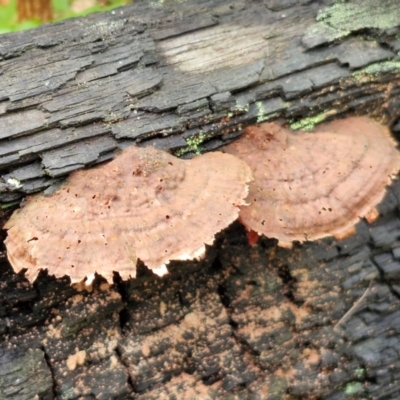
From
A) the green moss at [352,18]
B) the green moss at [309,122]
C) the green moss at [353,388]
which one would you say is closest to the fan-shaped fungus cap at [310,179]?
the green moss at [309,122]

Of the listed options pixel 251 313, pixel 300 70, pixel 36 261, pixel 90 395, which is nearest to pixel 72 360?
pixel 90 395

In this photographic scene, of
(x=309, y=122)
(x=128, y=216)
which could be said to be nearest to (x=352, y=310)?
(x=309, y=122)

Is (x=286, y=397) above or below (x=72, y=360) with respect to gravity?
below

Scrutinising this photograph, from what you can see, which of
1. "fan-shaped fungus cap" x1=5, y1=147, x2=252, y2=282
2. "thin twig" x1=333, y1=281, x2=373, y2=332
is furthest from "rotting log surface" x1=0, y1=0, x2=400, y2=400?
"fan-shaped fungus cap" x1=5, y1=147, x2=252, y2=282

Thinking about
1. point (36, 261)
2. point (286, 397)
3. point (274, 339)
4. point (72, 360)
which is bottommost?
point (286, 397)

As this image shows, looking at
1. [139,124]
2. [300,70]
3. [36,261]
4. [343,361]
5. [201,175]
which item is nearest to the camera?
[36,261]

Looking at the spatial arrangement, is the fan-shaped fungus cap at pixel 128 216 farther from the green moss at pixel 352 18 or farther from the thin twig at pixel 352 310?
the thin twig at pixel 352 310

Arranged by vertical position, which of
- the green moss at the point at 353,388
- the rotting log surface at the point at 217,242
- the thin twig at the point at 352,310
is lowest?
the green moss at the point at 353,388

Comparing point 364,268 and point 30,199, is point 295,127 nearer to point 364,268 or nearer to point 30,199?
point 364,268
